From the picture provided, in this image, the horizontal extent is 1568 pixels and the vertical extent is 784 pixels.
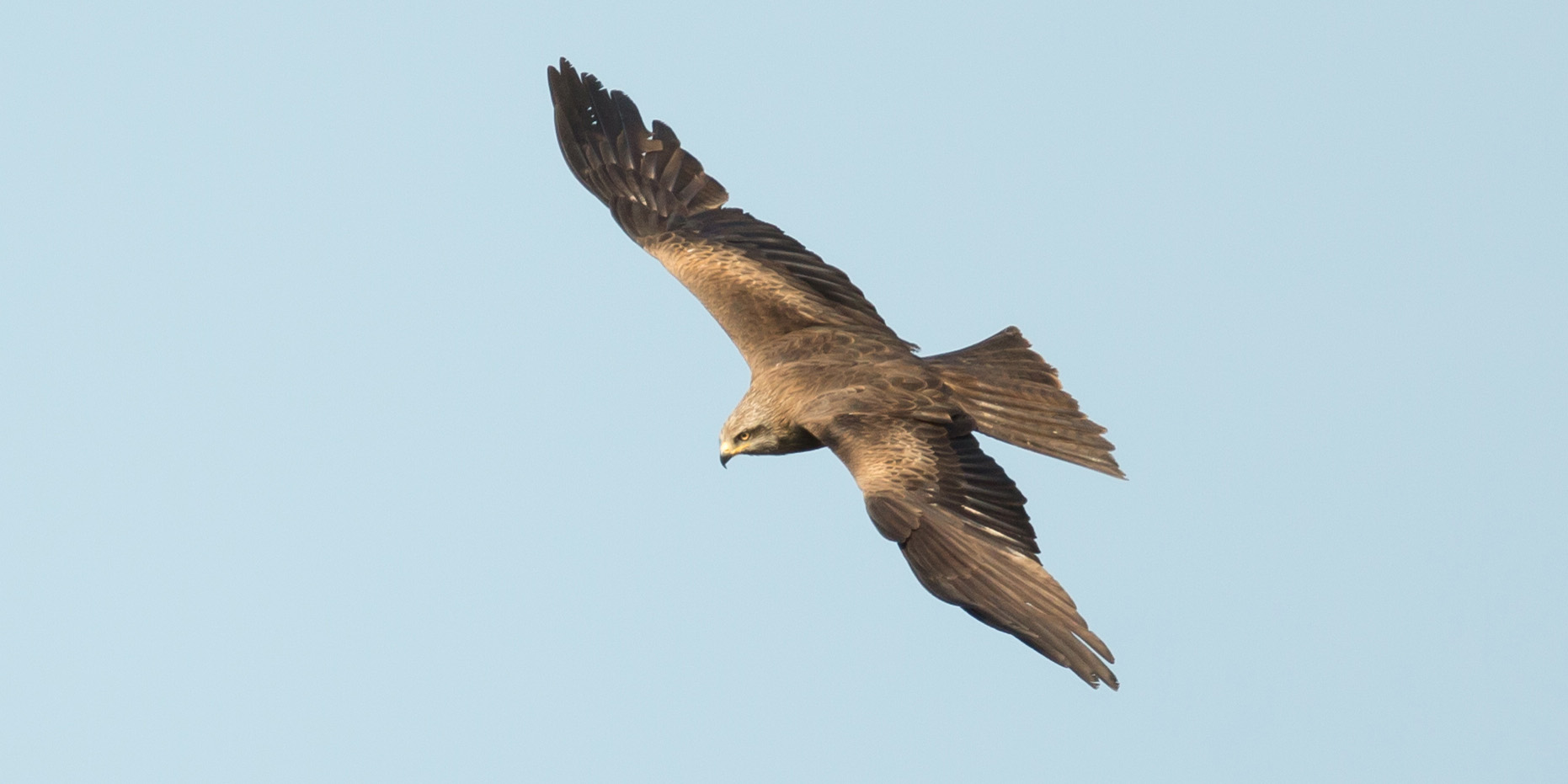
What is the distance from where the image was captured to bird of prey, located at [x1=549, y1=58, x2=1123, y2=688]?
10.5 m

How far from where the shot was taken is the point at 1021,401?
40.9 ft

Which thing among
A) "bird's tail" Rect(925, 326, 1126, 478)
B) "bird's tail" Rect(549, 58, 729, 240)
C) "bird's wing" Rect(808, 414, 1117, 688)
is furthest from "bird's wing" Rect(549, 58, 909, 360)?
"bird's wing" Rect(808, 414, 1117, 688)

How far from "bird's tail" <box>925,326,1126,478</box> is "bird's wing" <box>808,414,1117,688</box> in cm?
53

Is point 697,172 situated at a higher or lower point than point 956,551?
higher

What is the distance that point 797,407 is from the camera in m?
12.4

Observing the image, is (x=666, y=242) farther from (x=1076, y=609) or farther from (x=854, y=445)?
(x=1076, y=609)

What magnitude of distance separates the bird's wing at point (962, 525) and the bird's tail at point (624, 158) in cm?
351

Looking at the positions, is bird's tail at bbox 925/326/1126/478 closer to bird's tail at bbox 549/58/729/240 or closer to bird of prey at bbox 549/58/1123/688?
bird of prey at bbox 549/58/1123/688

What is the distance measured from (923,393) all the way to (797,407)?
31.8 inches

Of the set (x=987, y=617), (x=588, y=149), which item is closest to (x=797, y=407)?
(x=987, y=617)

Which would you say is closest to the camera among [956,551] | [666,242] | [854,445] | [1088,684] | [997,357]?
[1088,684]

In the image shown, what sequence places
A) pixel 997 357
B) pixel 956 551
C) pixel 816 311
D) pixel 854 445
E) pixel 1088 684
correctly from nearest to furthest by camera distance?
pixel 1088 684 → pixel 956 551 → pixel 854 445 → pixel 997 357 → pixel 816 311

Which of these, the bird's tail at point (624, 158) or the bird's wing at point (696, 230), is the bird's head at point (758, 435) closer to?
the bird's wing at point (696, 230)

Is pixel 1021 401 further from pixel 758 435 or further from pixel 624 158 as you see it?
pixel 624 158
